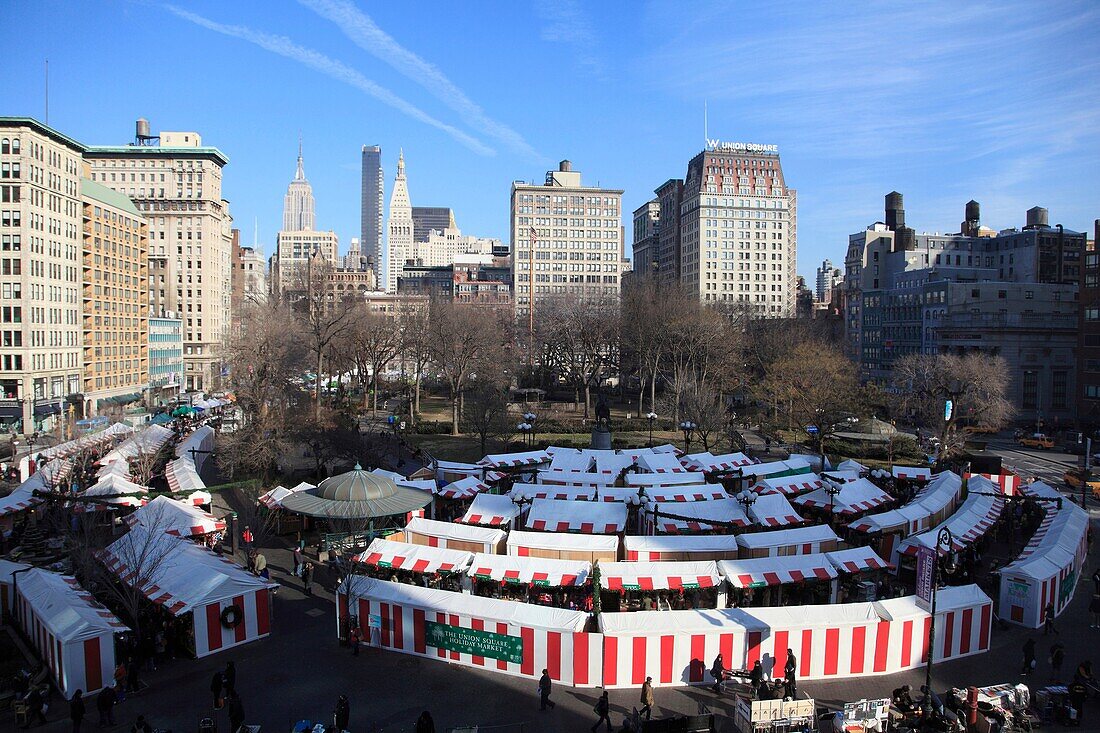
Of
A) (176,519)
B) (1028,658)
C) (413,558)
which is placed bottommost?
(1028,658)

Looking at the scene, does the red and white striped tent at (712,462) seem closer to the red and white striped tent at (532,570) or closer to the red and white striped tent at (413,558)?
the red and white striped tent at (532,570)

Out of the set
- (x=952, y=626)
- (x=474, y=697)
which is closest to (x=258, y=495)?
(x=474, y=697)

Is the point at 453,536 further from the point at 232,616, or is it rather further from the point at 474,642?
the point at 232,616

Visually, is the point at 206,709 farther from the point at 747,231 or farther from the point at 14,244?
the point at 747,231

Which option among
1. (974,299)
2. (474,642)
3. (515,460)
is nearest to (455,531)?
(474,642)

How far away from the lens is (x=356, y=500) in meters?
25.6

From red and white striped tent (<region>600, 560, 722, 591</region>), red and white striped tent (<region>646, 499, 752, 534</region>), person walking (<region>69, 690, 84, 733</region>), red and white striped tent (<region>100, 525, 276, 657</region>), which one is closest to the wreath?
red and white striped tent (<region>100, 525, 276, 657</region>)

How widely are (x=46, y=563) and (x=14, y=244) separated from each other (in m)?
45.1

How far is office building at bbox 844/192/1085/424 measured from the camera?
65750 millimetres

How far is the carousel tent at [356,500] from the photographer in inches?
981

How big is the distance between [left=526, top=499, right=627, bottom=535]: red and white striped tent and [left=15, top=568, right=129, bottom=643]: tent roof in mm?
13494

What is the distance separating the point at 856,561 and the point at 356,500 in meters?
16.9

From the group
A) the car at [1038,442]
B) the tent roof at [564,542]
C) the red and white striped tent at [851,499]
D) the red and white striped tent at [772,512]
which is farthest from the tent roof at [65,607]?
the car at [1038,442]

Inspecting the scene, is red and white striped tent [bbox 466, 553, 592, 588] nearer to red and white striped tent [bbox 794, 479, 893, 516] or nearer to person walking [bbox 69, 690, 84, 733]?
person walking [bbox 69, 690, 84, 733]
